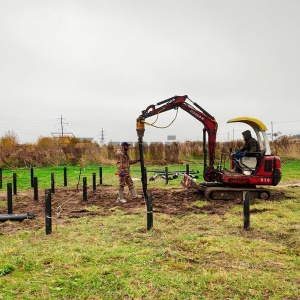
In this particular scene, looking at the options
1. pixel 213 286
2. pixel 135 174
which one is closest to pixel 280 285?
pixel 213 286

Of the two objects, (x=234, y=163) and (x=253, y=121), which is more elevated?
(x=253, y=121)

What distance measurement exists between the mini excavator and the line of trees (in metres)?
A: 17.8

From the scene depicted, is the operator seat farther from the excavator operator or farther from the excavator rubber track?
the excavator rubber track

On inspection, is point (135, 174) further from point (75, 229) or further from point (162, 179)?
point (75, 229)

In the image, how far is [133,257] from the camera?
6.15 m

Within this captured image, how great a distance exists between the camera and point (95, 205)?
1173 cm

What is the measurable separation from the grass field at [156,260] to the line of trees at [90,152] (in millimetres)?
22148

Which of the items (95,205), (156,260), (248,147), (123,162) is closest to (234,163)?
(248,147)

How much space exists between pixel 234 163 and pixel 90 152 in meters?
20.8

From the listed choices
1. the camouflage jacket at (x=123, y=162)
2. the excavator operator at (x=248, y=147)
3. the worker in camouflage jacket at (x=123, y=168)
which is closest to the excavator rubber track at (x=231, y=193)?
the excavator operator at (x=248, y=147)

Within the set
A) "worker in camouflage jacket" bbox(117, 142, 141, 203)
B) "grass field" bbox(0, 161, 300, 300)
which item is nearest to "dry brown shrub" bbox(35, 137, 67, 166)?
"worker in camouflage jacket" bbox(117, 142, 141, 203)

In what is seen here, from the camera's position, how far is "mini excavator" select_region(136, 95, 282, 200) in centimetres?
→ 1195

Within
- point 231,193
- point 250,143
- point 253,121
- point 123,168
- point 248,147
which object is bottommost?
point 231,193

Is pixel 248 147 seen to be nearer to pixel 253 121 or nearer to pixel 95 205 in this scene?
pixel 253 121
